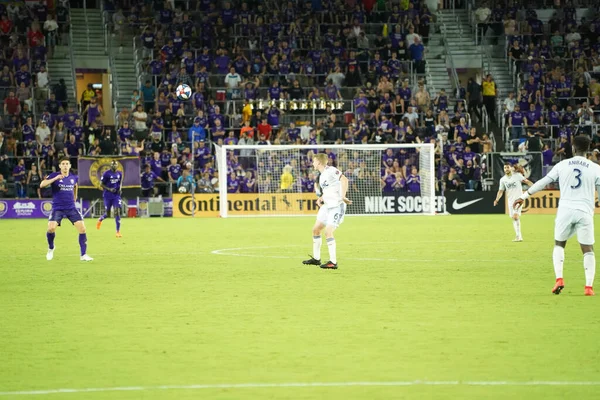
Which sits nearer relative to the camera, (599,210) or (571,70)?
(599,210)

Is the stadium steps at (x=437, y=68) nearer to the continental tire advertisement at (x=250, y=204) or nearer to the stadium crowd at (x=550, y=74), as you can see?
the stadium crowd at (x=550, y=74)

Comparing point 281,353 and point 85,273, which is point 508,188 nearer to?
point 85,273

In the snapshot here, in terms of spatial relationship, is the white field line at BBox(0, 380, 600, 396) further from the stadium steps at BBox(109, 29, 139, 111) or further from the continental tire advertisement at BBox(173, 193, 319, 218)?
the stadium steps at BBox(109, 29, 139, 111)

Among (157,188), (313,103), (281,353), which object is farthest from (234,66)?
(281,353)

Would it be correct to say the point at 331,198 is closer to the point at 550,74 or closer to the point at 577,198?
the point at 577,198

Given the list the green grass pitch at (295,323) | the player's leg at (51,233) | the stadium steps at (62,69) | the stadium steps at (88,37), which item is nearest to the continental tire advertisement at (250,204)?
the stadium steps at (62,69)

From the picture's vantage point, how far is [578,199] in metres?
13.2

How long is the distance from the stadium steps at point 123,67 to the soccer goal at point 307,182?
7859mm

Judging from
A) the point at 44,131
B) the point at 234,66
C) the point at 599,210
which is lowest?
the point at 599,210

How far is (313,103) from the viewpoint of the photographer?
43.0 metres

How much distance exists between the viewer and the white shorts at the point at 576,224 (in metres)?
13.2

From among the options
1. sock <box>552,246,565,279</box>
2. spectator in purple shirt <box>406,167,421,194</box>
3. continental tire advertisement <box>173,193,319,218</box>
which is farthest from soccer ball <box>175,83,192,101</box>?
sock <box>552,246,565,279</box>

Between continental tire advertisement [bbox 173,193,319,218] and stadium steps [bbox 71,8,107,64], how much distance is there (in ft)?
33.4

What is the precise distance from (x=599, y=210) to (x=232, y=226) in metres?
16.1
